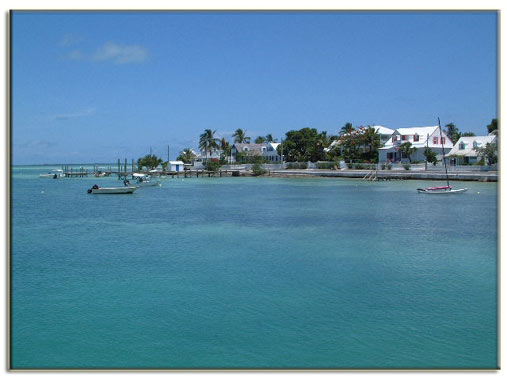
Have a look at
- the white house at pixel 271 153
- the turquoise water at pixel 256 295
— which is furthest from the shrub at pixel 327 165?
the turquoise water at pixel 256 295

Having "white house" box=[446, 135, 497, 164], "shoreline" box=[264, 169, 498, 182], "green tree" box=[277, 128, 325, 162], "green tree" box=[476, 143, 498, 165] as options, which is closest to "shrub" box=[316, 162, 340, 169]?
"shoreline" box=[264, 169, 498, 182]

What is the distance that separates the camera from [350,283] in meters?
15.7

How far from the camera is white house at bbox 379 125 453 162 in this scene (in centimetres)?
7931

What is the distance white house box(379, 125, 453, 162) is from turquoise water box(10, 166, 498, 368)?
51.7 meters

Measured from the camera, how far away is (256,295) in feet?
47.4

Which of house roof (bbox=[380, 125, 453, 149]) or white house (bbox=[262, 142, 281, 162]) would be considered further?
white house (bbox=[262, 142, 281, 162])

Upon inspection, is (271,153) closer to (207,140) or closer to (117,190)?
(207,140)

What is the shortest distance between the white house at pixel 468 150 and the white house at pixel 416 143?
154 inches

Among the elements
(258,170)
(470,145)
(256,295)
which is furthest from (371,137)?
(256,295)

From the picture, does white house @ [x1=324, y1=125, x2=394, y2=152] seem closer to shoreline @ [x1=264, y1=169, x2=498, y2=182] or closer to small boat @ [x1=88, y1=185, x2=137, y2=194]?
shoreline @ [x1=264, y1=169, x2=498, y2=182]

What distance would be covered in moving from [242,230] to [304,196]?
23107 mm

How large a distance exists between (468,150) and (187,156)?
69.5 m

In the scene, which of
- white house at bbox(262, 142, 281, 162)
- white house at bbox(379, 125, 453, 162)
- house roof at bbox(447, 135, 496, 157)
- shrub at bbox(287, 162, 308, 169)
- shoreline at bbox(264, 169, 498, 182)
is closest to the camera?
shoreline at bbox(264, 169, 498, 182)

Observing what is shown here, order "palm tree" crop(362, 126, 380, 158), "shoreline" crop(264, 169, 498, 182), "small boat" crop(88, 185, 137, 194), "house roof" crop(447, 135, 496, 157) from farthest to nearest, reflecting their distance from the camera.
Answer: "palm tree" crop(362, 126, 380, 158) → "house roof" crop(447, 135, 496, 157) → "shoreline" crop(264, 169, 498, 182) → "small boat" crop(88, 185, 137, 194)
